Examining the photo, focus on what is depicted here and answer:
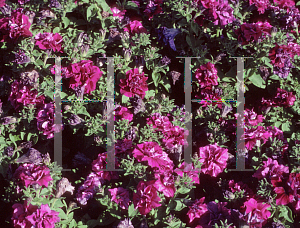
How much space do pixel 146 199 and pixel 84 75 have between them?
96 cm

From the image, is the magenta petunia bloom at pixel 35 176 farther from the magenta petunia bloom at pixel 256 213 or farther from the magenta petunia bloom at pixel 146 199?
the magenta petunia bloom at pixel 256 213

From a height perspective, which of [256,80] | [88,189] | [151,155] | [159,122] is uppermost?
[256,80]

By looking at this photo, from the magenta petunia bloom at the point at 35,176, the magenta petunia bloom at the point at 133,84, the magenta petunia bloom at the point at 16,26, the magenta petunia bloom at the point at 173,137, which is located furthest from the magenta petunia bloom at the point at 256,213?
the magenta petunia bloom at the point at 16,26

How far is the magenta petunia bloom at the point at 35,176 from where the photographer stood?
73.2 inches

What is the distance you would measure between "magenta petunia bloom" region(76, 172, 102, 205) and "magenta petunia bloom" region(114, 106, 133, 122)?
0.45 meters

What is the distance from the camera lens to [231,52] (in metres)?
2.50

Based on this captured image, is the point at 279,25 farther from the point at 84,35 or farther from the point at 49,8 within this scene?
the point at 49,8

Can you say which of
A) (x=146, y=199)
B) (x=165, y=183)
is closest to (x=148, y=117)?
(x=165, y=183)

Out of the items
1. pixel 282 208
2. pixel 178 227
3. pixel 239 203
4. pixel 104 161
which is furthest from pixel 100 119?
pixel 282 208

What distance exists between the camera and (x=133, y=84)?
7.07 feet

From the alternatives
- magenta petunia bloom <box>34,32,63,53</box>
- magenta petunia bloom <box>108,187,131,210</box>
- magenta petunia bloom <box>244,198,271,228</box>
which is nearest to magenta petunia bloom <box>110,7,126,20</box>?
magenta petunia bloom <box>34,32,63,53</box>

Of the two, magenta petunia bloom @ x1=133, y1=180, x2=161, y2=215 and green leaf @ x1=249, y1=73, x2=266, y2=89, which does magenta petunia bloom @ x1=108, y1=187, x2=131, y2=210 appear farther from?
green leaf @ x1=249, y1=73, x2=266, y2=89

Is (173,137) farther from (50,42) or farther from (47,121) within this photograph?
(50,42)

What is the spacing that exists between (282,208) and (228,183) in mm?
388
